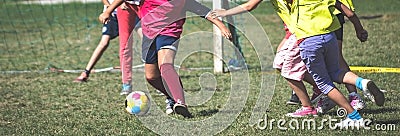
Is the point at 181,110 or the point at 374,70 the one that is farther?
the point at 374,70

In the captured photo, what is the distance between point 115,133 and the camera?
583cm

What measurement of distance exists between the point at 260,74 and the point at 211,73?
2.00 ft

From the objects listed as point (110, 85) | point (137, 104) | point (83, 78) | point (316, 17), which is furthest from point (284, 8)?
point (83, 78)

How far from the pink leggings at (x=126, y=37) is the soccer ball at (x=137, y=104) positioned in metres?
1.10

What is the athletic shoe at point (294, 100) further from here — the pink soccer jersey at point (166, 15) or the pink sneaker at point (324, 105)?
the pink soccer jersey at point (166, 15)

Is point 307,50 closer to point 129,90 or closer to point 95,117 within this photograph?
point 95,117

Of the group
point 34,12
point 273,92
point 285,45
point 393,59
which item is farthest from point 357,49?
point 34,12

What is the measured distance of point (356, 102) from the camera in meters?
6.32

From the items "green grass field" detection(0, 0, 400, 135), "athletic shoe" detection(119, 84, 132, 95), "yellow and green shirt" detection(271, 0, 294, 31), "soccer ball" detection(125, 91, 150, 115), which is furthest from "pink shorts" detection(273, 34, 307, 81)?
"athletic shoe" detection(119, 84, 132, 95)

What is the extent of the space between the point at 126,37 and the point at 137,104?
150 cm

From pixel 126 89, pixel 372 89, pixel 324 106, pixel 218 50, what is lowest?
pixel 126 89

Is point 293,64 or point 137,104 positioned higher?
point 293,64

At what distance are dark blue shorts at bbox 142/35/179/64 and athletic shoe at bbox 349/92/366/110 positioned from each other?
4.87 feet

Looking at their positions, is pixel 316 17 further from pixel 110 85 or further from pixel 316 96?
pixel 110 85
